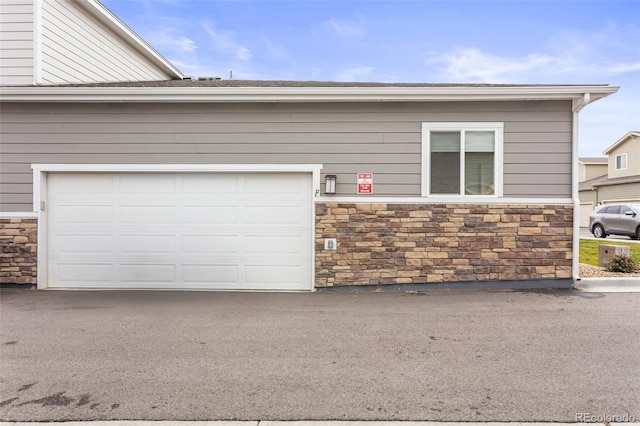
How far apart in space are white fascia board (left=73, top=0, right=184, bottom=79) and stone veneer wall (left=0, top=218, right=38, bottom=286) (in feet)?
18.5

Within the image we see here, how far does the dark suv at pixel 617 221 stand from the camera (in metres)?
15.2

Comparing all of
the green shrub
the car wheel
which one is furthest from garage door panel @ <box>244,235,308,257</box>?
the car wheel

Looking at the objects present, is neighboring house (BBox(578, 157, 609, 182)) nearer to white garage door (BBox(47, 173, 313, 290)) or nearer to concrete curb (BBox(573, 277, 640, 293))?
concrete curb (BBox(573, 277, 640, 293))

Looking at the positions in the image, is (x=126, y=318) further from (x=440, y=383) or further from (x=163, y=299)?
(x=440, y=383)

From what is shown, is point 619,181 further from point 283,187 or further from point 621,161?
point 283,187

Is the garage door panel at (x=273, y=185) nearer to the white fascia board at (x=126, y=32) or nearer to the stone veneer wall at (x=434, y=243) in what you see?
the stone veneer wall at (x=434, y=243)

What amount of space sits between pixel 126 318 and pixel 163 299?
1.10 meters

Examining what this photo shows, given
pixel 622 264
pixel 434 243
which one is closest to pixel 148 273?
pixel 434 243

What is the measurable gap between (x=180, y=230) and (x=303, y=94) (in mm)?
3370

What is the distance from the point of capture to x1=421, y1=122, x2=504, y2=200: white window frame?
6797 mm

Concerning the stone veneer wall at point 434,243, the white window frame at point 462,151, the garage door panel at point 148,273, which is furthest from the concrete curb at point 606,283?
the garage door panel at point 148,273

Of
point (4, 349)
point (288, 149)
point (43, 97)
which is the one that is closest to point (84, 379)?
point (4, 349)

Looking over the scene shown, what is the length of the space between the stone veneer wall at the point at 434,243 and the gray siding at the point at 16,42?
6921 millimetres

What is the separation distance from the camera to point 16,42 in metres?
7.90
